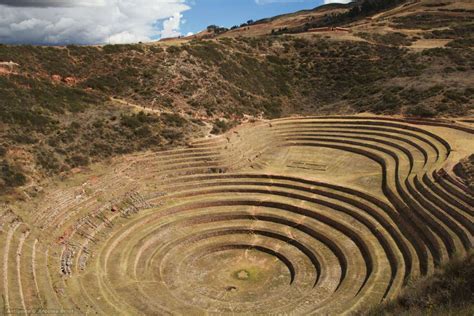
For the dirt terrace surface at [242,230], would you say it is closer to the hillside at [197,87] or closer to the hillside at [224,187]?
the hillside at [224,187]

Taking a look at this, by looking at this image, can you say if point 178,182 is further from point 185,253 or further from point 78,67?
point 78,67

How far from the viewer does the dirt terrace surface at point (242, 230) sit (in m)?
18.5

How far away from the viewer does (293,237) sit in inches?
968

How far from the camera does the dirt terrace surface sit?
727 inches

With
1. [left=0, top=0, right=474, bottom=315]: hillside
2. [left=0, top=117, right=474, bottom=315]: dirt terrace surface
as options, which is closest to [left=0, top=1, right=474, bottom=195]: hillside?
[left=0, top=0, right=474, bottom=315]: hillside

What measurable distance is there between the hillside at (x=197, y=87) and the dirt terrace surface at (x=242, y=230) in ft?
10.8

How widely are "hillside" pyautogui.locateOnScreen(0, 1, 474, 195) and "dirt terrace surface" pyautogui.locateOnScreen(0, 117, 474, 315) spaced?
329cm

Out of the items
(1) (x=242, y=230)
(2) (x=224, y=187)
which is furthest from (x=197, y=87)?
(1) (x=242, y=230)

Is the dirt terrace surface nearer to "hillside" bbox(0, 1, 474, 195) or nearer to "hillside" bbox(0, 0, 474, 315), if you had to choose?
"hillside" bbox(0, 0, 474, 315)

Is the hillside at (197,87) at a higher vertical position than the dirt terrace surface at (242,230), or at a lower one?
higher

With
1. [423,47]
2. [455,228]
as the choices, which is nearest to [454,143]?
[455,228]

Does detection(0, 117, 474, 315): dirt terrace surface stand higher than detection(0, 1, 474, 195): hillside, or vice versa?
detection(0, 1, 474, 195): hillside

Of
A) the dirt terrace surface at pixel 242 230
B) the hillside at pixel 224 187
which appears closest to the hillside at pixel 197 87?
the hillside at pixel 224 187

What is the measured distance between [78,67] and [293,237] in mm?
27992
